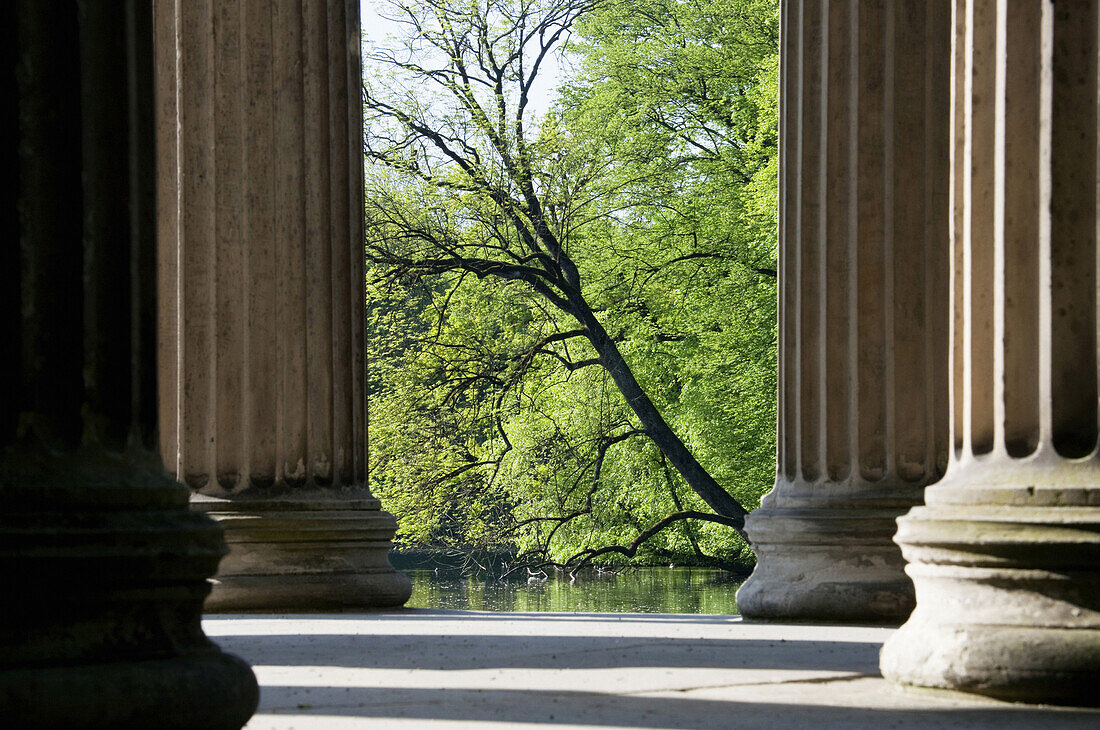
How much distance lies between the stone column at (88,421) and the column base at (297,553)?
Result: 15.4 m

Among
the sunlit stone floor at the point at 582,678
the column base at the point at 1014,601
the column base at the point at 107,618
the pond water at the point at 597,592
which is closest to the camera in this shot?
the column base at the point at 107,618

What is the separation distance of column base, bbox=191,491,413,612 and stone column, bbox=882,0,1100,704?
14.7 m

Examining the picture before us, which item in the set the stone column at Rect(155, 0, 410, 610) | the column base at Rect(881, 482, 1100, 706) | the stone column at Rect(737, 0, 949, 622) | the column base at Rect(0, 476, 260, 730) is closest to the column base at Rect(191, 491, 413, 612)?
the stone column at Rect(155, 0, 410, 610)

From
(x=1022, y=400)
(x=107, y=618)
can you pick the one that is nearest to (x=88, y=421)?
A: (x=107, y=618)

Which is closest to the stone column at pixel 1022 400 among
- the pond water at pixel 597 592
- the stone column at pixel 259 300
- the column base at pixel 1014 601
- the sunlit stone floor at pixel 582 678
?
the column base at pixel 1014 601

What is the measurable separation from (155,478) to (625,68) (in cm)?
7962

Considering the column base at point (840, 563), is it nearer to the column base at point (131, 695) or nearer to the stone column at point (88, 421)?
the stone column at point (88, 421)

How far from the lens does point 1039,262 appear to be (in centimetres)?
1479

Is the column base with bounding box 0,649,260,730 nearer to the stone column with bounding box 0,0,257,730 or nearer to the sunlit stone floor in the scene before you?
the stone column with bounding box 0,0,257,730

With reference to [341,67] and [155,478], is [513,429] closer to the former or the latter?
[341,67]

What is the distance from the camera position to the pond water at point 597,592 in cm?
7188

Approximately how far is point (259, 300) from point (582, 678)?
44.7 feet

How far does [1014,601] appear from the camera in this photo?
45.9ft

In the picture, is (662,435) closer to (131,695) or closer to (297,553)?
(297,553)
